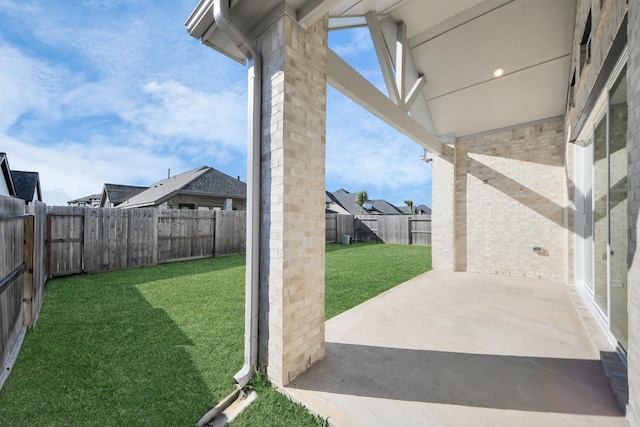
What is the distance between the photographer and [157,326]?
3293 millimetres

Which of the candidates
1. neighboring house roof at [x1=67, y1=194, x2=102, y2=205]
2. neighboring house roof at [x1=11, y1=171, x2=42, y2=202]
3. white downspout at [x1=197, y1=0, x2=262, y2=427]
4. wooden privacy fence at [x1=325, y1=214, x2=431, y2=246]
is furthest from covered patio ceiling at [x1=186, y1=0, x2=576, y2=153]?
neighboring house roof at [x1=67, y1=194, x2=102, y2=205]

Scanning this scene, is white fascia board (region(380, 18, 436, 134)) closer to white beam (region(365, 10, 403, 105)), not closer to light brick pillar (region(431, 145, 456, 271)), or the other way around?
white beam (region(365, 10, 403, 105))

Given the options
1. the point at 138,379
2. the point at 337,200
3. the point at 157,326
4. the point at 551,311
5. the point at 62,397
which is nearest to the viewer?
the point at 62,397

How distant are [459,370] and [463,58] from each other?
5.42 meters

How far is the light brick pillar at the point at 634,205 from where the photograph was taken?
1.53m

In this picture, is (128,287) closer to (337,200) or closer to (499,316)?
(499,316)

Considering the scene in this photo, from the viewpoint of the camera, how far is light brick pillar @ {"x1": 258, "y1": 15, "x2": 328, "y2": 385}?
7.19 ft

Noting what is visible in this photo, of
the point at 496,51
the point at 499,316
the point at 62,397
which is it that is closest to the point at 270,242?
the point at 62,397

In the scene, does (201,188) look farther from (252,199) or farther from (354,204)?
(354,204)

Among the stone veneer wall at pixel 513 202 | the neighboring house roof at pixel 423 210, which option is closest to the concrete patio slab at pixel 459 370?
the stone veneer wall at pixel 513 202

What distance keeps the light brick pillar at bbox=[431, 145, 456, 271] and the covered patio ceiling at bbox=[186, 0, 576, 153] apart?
1.27 m

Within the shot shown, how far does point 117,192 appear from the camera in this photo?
1952 cm

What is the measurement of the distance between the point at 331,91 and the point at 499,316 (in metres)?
3.93

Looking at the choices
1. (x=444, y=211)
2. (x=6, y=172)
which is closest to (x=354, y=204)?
(x=444, y=211)
